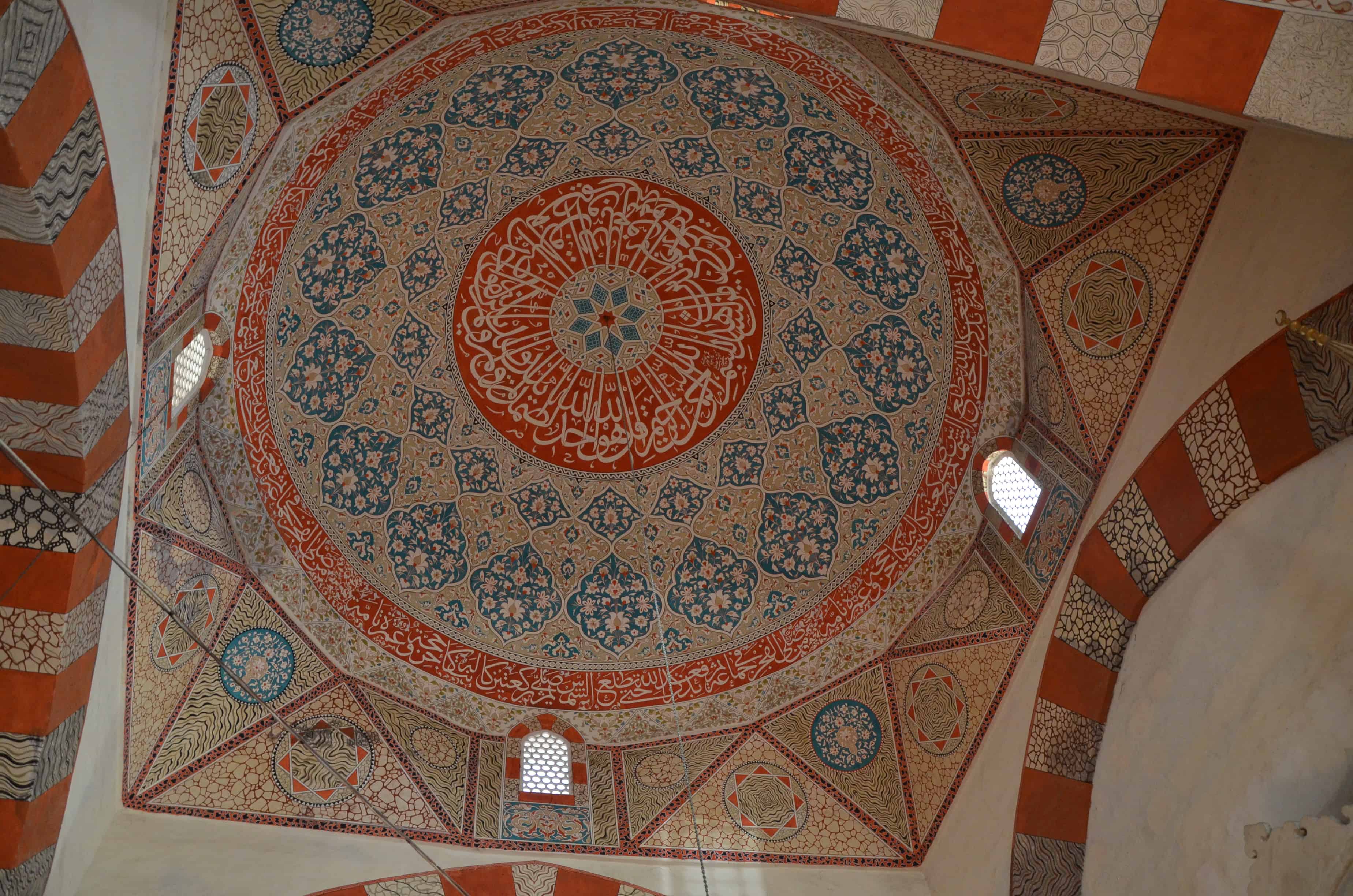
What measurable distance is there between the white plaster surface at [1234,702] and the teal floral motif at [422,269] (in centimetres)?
555

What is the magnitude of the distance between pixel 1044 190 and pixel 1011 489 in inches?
83.3

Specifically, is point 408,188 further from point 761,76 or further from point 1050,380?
point 1050,380

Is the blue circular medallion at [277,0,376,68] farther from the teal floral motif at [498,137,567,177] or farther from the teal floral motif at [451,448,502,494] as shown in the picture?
the teal floral motif at [451,448,502,494]

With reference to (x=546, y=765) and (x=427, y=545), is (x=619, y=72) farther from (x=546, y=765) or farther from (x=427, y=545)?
(x=546, y=765)

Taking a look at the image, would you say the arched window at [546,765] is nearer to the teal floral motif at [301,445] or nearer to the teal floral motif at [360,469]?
the teal floral motif at [360,469]

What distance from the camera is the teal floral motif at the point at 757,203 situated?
831 centimetres

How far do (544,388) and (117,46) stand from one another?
440 centimetres

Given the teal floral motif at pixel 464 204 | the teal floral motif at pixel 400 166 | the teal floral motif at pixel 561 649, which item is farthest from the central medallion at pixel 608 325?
the teal floral motif at pixel 561 649

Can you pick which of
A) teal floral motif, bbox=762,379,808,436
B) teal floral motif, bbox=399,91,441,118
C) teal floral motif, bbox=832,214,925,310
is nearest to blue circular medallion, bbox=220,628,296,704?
teal floral motif, bbox=399,91,441,118

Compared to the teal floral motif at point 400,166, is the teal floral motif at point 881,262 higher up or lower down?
lower down

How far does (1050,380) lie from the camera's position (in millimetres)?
6852

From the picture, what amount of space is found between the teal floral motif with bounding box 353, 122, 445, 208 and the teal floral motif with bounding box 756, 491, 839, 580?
359 centimetres

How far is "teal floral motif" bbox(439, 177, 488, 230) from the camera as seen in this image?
27.2 ft

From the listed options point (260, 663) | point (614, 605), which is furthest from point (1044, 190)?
point (260, 663)
